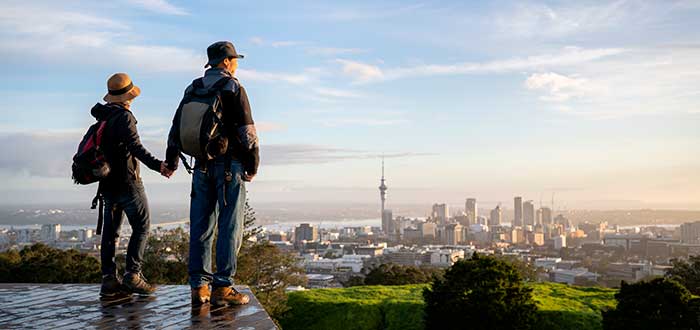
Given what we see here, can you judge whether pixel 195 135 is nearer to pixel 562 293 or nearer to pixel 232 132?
pixel 232 132

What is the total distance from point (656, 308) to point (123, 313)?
11.4 meters

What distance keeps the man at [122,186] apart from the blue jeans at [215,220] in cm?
56

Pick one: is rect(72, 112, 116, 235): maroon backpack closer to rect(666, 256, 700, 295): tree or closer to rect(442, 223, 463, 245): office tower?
rect(666, 256, 700, 295): tree

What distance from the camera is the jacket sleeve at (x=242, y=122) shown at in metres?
3.63

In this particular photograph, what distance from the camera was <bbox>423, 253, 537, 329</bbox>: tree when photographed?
13875 mm

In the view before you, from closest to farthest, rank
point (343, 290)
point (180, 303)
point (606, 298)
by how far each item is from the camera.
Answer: point (180, 303), point (606, 298), point (343, 290)

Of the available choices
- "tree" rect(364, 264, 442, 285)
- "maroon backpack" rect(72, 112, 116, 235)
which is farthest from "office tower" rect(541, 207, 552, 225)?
"maroon backpack" rect(72, 112, 116, 235)

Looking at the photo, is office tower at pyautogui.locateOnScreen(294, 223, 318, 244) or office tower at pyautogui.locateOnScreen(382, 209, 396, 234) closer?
office tower at pyautogui.locateOnScreen(294, 223, 318, 244)

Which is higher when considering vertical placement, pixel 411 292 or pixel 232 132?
pixel 232 132

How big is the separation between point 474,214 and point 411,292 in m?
134

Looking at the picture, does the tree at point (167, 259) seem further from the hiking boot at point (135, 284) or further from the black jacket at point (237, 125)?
the black jacket at point (237, 125)

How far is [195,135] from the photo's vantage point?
3.64 m

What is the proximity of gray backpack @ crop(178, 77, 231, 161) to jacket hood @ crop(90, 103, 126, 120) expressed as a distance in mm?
828

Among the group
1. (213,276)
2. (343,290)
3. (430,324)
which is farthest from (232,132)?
(343,290)
